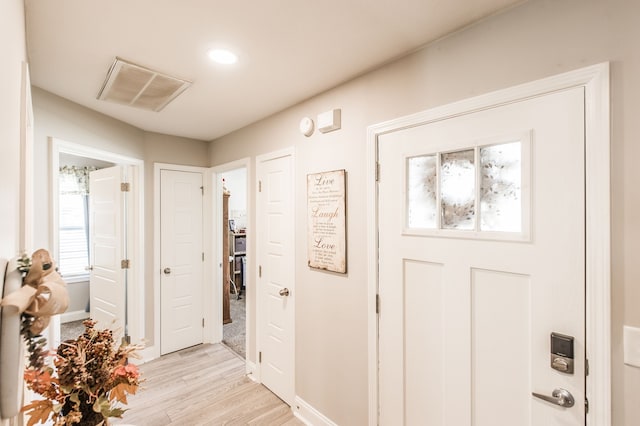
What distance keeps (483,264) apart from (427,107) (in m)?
0.83

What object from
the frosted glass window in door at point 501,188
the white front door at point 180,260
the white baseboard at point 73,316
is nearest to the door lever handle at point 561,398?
the frosted glass window in door at point 501,188

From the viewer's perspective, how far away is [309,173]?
7.57 feet

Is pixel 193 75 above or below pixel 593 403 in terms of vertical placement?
above

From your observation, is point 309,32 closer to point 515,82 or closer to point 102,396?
point 515,82

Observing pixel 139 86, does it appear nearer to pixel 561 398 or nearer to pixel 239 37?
pixel 239 37

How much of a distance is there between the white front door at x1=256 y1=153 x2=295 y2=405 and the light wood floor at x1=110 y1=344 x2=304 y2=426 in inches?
6.5

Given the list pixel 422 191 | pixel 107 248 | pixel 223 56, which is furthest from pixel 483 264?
pixel 107 248

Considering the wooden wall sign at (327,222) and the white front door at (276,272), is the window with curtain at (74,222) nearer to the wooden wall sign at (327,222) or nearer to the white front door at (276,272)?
the white front door at (276,272)

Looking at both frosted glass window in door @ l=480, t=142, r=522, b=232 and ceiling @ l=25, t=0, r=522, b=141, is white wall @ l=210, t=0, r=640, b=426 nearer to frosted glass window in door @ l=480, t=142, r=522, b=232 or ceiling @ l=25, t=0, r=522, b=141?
ceiling @ l=25, t=0, r=522, b=141

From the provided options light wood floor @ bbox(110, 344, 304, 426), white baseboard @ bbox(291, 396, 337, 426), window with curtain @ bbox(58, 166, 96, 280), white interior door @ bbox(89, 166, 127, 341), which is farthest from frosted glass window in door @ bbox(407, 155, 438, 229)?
window with curtain @ bbox(58, 166, 96, 280)

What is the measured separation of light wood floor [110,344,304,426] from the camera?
2.33 meters

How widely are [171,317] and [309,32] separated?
3.22 meters

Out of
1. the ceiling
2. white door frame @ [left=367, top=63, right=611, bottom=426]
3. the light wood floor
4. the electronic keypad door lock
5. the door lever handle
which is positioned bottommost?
the light wood floor

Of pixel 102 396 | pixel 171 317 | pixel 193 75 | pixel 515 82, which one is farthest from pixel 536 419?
pixel 171 317
